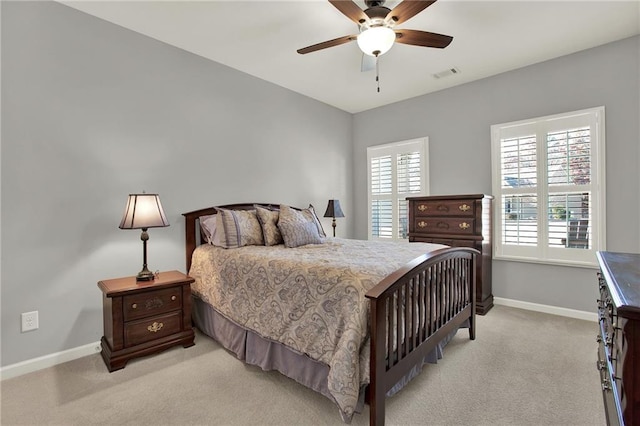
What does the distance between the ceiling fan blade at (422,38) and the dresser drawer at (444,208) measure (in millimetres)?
1783

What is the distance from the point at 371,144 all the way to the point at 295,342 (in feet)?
12.5

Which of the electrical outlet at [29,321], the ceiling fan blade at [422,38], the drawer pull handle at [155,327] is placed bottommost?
the drawer pull handle at [155,327]

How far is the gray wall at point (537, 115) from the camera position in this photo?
2.96 meters

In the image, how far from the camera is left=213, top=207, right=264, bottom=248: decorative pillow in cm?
286

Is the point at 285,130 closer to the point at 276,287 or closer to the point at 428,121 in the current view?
the point at 428,121

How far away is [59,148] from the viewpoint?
7.82ft

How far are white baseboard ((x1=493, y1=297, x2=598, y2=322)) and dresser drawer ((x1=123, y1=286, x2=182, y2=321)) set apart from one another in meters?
3.61

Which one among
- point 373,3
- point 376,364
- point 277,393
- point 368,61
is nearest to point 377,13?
point 373,3

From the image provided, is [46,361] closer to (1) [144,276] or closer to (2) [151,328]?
(2) [151,328]

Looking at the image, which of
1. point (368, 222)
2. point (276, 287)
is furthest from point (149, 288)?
point (368, 222)

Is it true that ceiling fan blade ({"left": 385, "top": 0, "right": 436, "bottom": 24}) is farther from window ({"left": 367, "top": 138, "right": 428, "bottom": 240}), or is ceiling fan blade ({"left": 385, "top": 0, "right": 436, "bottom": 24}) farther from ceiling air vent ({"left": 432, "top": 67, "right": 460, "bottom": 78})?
window ({"left": 367, "top": 138, "right": 428, "bottom": 240})

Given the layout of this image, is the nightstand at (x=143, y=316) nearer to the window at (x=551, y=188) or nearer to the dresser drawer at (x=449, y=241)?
the dresser drawer at (x=449, y=241)

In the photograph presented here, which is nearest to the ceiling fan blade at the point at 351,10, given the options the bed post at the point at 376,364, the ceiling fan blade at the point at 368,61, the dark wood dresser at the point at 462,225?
the ceiling fan blade at the point at 368,61

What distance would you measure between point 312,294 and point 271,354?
63cm
